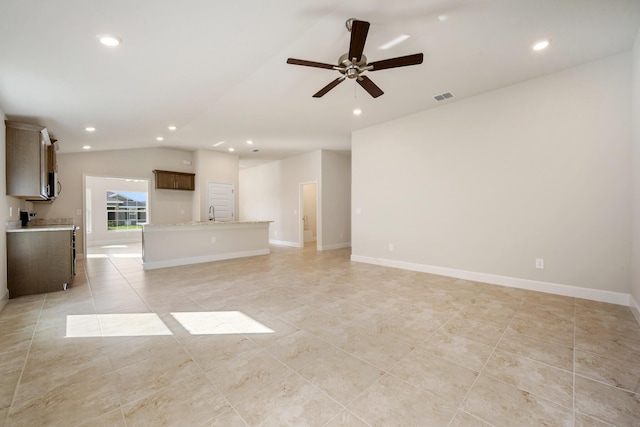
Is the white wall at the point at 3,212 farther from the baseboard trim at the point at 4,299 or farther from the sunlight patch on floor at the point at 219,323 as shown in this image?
the sunlight patch on floor at the point at 219,323

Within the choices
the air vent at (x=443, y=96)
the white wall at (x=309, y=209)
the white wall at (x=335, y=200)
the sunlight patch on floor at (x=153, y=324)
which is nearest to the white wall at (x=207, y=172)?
the white wall at (x=309, y=209)

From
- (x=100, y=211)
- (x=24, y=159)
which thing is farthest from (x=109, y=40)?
(x=100, y=211)

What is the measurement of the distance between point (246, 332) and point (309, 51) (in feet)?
9.81

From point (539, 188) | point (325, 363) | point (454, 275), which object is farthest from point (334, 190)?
point (325, 363)

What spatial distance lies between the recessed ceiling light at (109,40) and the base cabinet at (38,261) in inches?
123

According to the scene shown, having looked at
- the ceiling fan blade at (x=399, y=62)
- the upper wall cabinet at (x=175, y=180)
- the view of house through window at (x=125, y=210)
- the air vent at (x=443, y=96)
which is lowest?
the view of house through window at (x=125, y=210)

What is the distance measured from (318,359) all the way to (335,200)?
617 centimetres

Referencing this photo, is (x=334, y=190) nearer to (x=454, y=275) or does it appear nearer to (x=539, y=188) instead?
(x=454, y=275)

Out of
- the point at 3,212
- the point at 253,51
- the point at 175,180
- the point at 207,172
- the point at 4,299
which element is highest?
the point at 253,51

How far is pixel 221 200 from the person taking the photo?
788 centimetres

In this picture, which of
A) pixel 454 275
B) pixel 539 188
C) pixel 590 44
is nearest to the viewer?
pixel 590 44

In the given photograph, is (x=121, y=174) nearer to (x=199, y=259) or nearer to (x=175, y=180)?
(x=175, y=180)

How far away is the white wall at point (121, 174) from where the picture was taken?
→ 6.35 meters

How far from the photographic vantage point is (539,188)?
12.0ft
